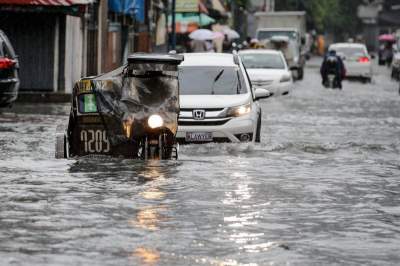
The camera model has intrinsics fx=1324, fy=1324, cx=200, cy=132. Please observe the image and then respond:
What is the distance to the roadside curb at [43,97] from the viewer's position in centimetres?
3219

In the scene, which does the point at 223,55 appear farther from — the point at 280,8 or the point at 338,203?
the point at 280,8

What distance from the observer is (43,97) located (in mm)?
32375

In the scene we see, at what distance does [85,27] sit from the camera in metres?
38.1

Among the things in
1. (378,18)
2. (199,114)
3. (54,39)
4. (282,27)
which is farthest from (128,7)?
(378,18)

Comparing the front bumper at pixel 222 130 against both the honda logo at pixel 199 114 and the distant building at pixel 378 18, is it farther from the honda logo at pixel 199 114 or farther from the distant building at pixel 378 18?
the distant building at pixel 378 18

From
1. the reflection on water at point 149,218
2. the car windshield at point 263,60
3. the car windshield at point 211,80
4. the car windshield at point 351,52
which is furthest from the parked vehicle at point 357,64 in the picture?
the reflection on water at point 149,218

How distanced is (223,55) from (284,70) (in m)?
15.8

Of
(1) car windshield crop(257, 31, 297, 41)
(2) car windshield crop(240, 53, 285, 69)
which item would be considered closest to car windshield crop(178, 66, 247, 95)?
(2) car windshield crop(240, 53, 285, 69)

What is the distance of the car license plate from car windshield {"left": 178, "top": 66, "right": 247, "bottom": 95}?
1107 millimetres

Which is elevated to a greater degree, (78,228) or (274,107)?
(78,228)

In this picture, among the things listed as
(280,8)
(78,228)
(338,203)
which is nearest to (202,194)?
(338,203)

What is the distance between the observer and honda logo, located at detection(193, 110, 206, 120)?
765 inches

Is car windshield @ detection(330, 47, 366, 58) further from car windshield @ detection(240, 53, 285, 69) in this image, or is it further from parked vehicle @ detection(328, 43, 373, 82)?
car windshield @ detection(240, 53, 285, 69)

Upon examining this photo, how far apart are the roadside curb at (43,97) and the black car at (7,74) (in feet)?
23.0
